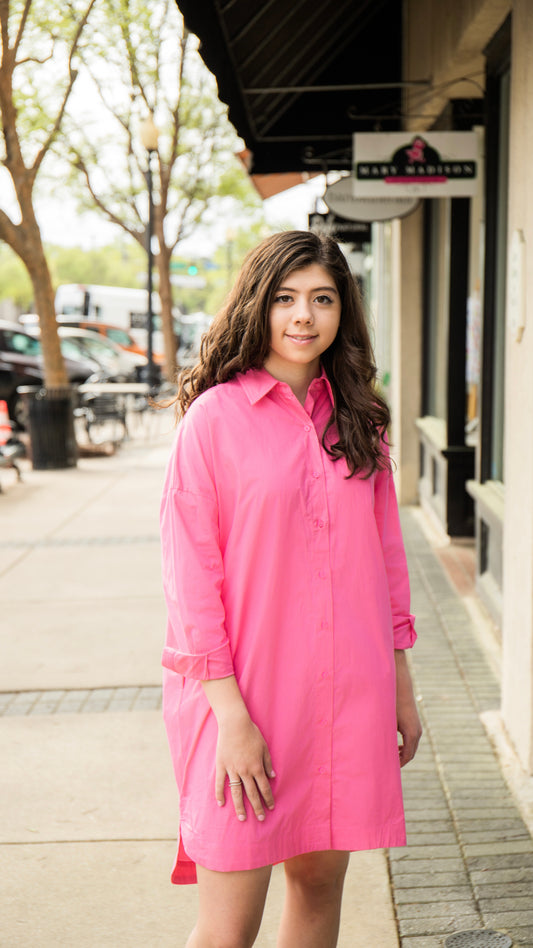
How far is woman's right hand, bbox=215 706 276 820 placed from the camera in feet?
6.38

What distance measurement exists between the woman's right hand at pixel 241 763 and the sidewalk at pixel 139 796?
1.18m

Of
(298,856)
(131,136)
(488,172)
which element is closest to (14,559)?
(488,172)

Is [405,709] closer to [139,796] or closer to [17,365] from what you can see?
[139,796]

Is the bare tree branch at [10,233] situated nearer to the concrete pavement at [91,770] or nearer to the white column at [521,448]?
the concrete pavement at [91,770]

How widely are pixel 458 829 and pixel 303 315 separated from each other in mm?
2125

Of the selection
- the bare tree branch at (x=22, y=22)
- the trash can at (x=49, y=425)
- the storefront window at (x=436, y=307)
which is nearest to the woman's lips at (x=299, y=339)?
the storefront window at (x=436, y=307)

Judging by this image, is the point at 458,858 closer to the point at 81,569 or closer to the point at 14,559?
the point at 81,569

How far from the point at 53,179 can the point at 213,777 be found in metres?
27.7

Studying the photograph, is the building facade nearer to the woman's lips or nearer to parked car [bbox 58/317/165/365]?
the woman's lips

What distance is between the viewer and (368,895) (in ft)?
10.3

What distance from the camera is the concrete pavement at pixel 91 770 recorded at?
3.04 m

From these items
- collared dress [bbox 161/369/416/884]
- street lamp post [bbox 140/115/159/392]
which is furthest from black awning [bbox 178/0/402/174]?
street lamp post [bbox 140/115/159/392]

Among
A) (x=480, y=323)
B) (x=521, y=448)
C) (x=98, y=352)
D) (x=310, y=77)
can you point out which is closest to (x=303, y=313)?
(x=521, y=448)

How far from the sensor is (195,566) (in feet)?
6.52
